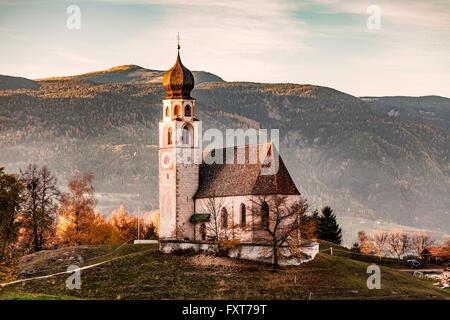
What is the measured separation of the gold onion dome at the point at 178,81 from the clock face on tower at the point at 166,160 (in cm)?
545

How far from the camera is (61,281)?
80312mm

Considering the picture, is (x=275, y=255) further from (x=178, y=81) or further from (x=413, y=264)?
(x=413, y=264)

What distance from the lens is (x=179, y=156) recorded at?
96.7 m

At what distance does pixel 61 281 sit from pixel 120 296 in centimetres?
815

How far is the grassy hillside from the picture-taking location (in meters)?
75.1

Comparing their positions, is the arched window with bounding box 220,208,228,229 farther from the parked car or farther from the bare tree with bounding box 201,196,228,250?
the parked car

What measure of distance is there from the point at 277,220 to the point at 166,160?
16.6 m

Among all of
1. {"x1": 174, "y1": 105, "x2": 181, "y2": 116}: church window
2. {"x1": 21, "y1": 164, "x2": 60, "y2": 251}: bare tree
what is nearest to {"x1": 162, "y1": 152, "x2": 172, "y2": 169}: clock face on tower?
{"x1": 174, "y1": 105, "x2": 181, "y2": 116}: church window

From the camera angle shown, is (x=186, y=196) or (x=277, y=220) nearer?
(x=277, y=220)

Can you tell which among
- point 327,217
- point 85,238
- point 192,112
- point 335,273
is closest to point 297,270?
point 335,273

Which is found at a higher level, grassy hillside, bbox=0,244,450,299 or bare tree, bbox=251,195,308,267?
bare tree, bbox=251,195,308,267

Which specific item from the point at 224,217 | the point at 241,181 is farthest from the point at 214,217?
the point at 241,181
